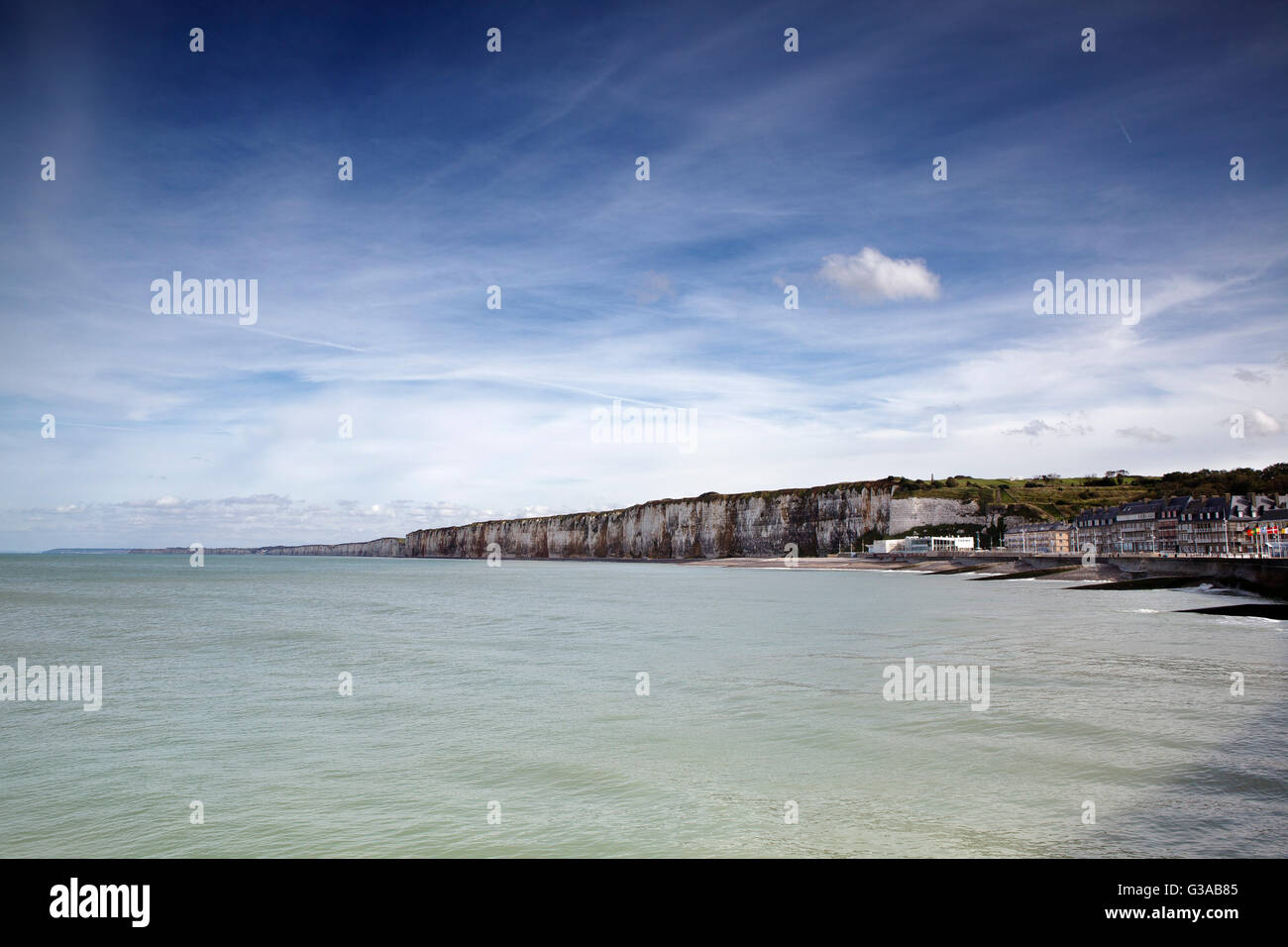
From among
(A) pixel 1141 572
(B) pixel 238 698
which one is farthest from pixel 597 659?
(A) pixel 1141 572

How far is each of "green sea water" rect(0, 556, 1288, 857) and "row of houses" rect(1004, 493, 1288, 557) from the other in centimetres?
7621

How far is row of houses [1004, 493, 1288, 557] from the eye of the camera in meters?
96.3

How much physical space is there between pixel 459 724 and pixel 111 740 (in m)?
6.62

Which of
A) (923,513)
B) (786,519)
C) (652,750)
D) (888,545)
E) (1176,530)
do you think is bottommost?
(888,545)

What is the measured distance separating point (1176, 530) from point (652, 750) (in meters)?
125

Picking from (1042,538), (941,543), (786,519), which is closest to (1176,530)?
(1042,538)

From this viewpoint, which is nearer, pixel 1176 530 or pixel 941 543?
pixel 1176 530

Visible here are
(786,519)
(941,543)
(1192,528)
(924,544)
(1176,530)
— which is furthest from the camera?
(786,519)

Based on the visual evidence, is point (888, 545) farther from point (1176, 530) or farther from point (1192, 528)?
point (1192, 528)

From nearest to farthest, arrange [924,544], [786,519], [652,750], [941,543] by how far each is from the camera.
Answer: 1. [652,750]
2. [924,544]
3. [941,543]
4. [786,519]

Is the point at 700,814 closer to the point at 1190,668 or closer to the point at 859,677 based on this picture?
the point at 859,677

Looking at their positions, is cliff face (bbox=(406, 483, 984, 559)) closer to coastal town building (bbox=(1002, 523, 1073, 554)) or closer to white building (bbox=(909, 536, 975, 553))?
white building (bbox=(909, 536, 975, 553))

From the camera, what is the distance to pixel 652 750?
14.4 m

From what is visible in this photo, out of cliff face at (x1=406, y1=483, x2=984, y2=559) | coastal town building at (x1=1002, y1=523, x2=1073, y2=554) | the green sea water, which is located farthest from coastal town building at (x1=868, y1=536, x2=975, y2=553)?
the green sea water
